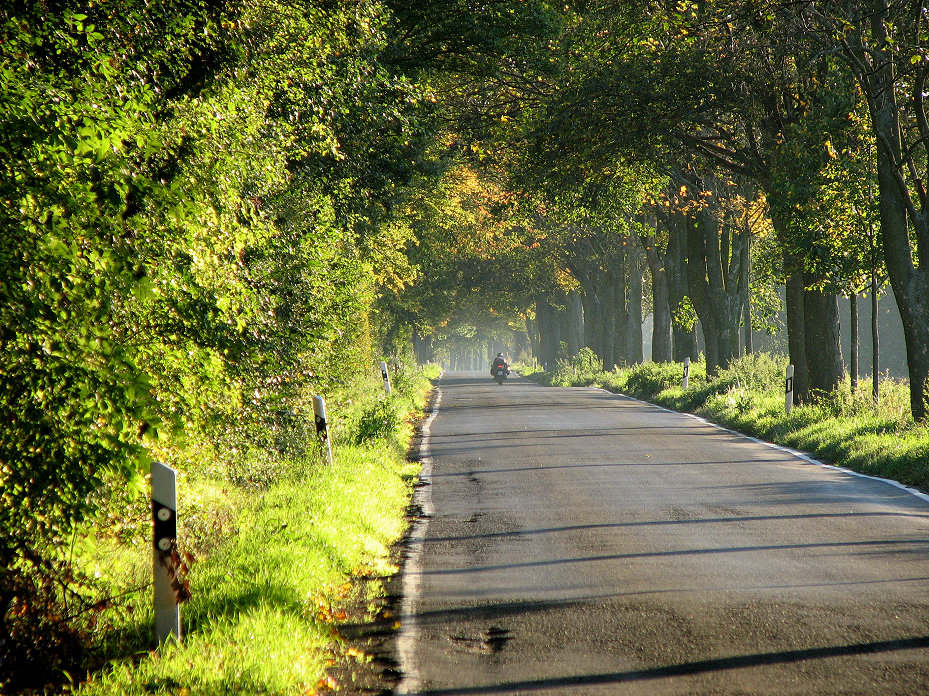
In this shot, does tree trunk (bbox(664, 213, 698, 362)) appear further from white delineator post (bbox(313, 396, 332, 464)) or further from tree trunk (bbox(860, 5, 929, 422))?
white delineator post (bbox(313, 396, 332, 464))

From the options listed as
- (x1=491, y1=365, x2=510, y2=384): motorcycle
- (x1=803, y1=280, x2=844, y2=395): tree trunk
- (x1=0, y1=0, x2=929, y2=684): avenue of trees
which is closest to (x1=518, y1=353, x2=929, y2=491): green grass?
(x1=803, y1=280, x2=844, y2=395): tree trunk

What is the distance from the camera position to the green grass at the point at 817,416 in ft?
42.3

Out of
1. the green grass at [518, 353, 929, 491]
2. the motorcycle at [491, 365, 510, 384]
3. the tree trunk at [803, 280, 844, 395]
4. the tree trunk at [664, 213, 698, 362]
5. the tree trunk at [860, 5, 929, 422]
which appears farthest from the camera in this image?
the motorcycle at [491, 365, 510, 384]

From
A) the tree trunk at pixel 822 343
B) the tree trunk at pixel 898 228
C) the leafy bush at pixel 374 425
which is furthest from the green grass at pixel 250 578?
the tree trunk at pixel 822 343

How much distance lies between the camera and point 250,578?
6824mm

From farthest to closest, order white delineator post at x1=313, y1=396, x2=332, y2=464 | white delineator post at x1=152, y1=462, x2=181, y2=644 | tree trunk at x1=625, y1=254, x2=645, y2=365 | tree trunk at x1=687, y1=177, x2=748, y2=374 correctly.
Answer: tree trunk at x1=625, y1=254, x2=645, y2=365 < tree trunk at x1=687, y1=177, x2=748, y2=374 < white delineator post at x1=313, y1=396, x2=332, y2=464 < white delineator post at x1=152, y1=462, x2=181, y2=644

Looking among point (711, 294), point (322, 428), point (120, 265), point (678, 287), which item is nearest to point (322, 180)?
point (322, 428)

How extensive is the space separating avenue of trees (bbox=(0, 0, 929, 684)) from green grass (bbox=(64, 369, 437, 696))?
1.70 ft

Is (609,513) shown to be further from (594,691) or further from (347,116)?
(347,116)

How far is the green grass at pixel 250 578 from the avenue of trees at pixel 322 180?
1.70ft

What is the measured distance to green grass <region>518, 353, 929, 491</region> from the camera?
12.9 metres

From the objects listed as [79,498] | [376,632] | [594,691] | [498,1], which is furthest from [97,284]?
[498,1]

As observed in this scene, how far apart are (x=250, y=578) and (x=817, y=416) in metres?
13.5

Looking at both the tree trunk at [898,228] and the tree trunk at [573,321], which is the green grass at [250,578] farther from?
the tree trunk at [573,321]
